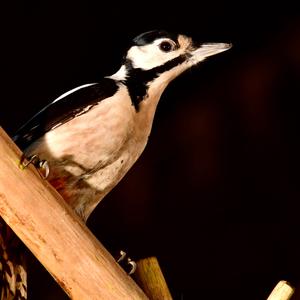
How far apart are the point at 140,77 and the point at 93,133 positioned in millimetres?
247

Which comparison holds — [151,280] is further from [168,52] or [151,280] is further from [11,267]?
[168,52]

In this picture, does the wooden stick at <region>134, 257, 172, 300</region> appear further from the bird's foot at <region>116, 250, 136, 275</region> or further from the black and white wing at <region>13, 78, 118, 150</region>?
the black and white wing at <region>13, 78, 118, 150</region>

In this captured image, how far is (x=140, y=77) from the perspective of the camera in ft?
5.96

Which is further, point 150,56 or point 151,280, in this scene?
point 150,56

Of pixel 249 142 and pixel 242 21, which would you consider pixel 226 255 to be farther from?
pixel 242 21

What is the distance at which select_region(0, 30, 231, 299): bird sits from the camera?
1618 mm

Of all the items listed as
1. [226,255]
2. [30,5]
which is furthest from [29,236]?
[226,255]

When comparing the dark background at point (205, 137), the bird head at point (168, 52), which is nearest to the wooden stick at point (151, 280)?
the bird head at point (168, 52)

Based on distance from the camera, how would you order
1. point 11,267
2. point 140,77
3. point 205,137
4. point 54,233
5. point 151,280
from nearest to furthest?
point 54,233 → point 151,280 → point 11,267 → point 140,77 → point 205,137

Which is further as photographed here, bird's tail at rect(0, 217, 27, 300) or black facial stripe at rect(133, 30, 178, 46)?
black facial stripe at rect(133, 30, 178, 46)

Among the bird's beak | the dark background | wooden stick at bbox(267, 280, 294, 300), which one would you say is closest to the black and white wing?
the bird's beak

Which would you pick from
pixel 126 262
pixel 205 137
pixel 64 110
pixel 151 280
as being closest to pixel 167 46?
pixel 64 110

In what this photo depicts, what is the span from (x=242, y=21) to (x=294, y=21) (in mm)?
187

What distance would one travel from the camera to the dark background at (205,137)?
8.78 feet
